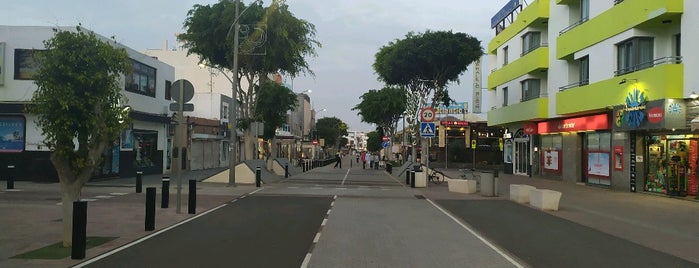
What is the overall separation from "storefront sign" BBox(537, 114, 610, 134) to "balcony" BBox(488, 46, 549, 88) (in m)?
3.44

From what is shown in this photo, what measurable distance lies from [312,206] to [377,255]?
7738mm

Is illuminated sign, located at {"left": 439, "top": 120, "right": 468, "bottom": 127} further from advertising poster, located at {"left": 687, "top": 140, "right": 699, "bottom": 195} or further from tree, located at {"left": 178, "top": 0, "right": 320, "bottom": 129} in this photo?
advertising poster, located at {"left": 687, "top": 140, "right": 699, "bottom": 195}

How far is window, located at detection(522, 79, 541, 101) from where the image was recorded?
35.4 metres

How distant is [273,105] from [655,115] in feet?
96.6

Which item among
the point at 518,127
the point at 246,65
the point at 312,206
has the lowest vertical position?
the point at 312,206

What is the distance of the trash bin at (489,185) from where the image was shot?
21.0 metres

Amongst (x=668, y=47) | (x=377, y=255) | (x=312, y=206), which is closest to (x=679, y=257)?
(x=377, y=255)

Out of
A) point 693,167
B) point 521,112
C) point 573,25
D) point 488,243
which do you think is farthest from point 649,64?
point 488,243

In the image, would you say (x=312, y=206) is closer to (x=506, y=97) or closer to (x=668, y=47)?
(x=668, y=47)

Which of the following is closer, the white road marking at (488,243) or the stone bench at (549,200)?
the white road marking at (488,243)

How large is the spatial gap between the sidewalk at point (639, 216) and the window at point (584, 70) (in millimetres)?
6622

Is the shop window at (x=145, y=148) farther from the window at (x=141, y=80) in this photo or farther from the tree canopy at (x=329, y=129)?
the tree canopy at (x=329, y=129)

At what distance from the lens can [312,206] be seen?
16422mm

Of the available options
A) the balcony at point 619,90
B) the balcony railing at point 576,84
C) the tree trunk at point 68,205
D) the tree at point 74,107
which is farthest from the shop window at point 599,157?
the tree trunk at point 68,205
